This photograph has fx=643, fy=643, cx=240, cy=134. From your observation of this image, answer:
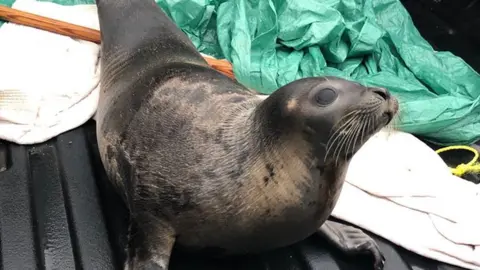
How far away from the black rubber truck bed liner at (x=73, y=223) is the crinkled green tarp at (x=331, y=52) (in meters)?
0.70

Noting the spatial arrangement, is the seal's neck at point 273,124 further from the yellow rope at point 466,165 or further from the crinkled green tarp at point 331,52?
the yellow rope at point 466,165

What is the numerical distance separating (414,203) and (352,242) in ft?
1.10

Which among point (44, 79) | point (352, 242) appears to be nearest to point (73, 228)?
point (44, 79)

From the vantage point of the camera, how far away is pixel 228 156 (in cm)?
162

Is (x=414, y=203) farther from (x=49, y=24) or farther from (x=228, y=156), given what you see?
(x=49, y=24)

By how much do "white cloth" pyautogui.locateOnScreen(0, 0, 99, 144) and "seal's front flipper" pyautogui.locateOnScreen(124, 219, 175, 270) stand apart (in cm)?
71

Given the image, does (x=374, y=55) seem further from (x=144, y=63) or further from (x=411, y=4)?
(x=144, y=63)

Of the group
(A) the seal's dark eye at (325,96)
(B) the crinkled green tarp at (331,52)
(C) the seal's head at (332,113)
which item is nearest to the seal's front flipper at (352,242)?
(C) the seal's head at (332,113)

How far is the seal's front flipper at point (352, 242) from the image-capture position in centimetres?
195

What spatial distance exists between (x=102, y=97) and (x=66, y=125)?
28 cm

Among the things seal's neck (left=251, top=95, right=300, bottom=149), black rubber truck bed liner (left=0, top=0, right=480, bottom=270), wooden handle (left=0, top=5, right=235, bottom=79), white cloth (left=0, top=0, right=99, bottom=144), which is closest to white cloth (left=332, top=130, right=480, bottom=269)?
black rubber truck bed liner (left=0, top=0, right=480, bottom=270)

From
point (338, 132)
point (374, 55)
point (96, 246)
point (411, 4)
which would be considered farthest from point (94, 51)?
point (411, 4)

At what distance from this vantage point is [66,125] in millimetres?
2307

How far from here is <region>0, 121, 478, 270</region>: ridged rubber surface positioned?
73.6 inches
